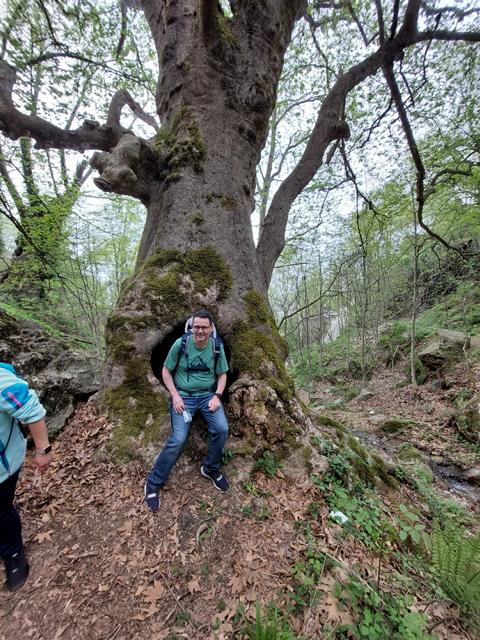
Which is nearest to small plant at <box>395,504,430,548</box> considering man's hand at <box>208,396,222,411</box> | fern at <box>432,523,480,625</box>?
fern at <box>432,523,480,625</box>

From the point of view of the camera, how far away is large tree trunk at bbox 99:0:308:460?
10.4 feet

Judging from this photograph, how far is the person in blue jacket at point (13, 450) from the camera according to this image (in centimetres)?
196

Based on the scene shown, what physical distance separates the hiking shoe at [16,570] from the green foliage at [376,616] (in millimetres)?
2348

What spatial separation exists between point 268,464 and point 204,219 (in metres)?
3.28

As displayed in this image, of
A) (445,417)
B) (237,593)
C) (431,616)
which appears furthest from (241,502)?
(445,417)

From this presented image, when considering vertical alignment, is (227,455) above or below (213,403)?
below

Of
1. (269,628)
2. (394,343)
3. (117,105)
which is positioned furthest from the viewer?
(394,343)

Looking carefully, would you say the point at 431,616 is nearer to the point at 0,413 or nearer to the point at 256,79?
the point at 0,413

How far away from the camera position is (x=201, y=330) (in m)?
2.91

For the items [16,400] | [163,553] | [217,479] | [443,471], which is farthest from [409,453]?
[16,400]

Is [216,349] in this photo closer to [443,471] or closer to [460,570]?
[460,570]

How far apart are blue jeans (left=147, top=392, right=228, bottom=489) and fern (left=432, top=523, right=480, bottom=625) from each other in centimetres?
208

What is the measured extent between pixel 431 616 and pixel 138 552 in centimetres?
238

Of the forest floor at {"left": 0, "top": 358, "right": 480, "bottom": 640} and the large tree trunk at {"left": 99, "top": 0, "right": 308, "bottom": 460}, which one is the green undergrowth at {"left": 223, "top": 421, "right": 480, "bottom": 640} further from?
the large tree trunk at {"left": 99, "top": 0, "right": 308, "bottom": 460}
